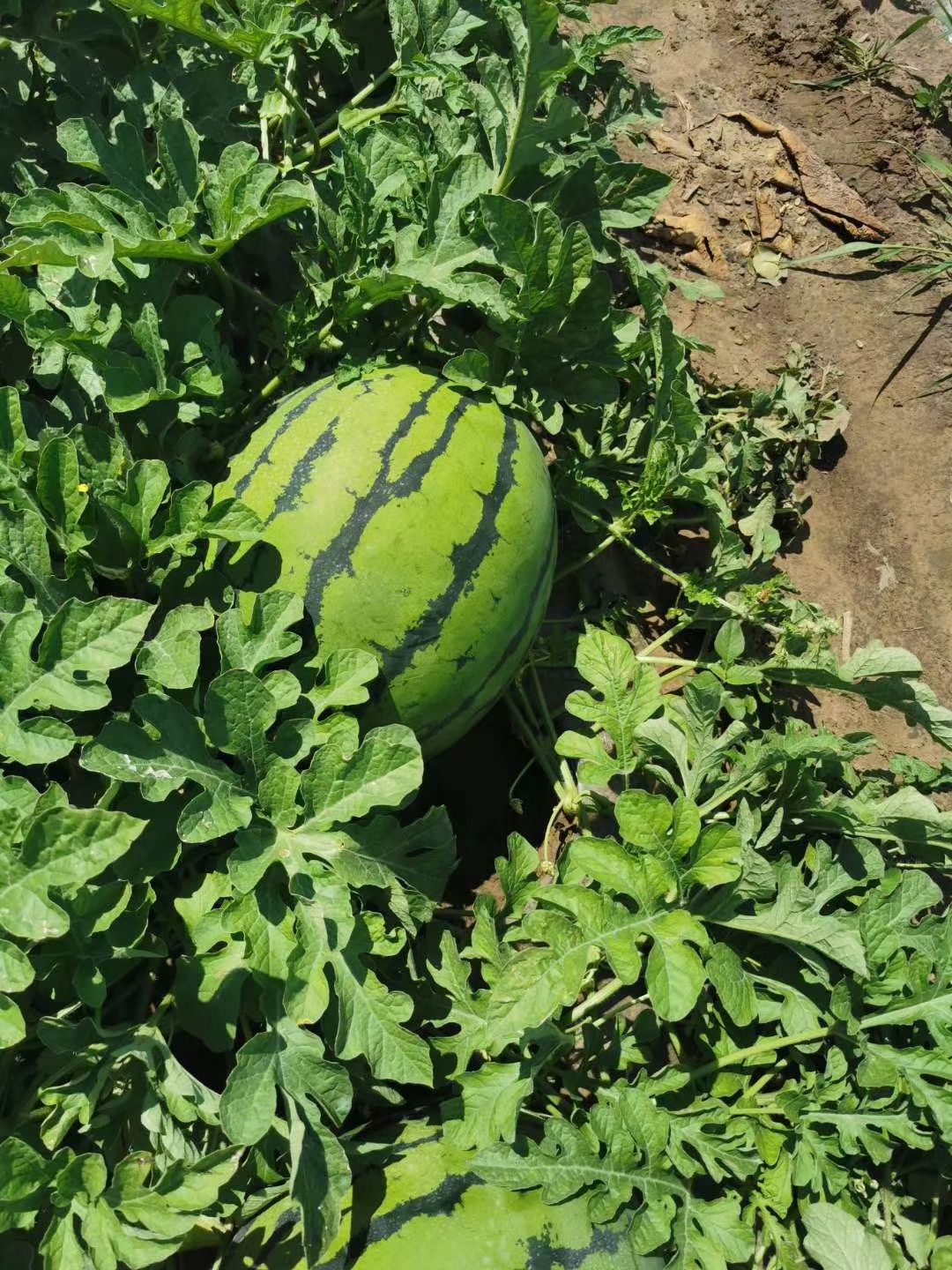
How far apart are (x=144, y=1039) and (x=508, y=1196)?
825mm

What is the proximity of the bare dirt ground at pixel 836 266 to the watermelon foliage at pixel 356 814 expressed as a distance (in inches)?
33.4

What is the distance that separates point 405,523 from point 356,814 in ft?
2.02

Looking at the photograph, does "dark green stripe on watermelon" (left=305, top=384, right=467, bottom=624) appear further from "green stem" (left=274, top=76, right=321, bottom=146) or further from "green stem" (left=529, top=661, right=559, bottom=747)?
"green stem" (left=274, top=76, right=321, bottom=146)

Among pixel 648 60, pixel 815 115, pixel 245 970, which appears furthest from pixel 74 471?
pixel 815 115

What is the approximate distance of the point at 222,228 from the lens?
2.17m

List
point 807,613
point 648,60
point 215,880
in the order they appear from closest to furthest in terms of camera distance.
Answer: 1. point 215,880
2. point 807,613
3. point 648,60

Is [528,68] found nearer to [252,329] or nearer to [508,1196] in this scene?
[252,329]

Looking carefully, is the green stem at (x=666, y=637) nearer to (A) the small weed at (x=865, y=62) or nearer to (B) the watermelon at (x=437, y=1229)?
(B) the watermelon at (x=437, y=1229)

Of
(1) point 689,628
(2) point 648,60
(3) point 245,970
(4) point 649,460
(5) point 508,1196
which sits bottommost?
(5) point 508,1196

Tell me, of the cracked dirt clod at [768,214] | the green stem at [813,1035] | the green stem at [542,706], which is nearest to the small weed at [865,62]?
the cracked dirt clod at [768,214]

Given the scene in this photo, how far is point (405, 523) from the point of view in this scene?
2139mm

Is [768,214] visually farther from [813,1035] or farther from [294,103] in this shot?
[813,1035]

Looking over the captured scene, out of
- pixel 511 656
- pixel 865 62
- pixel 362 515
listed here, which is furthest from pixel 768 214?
pixel 362 515

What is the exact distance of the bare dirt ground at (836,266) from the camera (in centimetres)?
354
